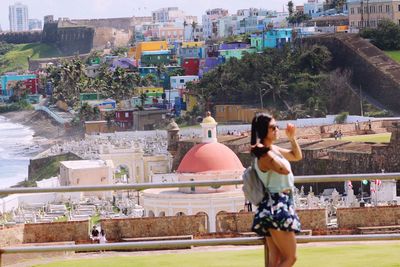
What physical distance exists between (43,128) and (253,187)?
90.5 metres

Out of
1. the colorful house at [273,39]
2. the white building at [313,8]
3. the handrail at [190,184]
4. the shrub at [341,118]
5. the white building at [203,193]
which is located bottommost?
the shrub at [341,118]

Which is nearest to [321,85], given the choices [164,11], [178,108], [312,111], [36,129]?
[312,111]

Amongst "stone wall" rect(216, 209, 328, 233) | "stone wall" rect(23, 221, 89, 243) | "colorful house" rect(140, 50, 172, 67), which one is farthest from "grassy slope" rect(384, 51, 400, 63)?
"stone wall" rect(23, 221, 89, 243)

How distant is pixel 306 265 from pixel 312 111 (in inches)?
2438

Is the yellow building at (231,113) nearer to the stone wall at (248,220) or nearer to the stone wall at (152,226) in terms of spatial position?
the stone wall at (248,220)

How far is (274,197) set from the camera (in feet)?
25.8

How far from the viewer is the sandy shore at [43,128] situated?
87438mm

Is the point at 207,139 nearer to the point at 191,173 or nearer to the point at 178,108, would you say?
the point at 191,173

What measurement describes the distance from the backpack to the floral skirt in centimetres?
3

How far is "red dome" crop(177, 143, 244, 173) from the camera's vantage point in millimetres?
32781

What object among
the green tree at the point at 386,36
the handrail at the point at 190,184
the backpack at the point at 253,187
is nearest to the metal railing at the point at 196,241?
the handrail at the point at 190,184

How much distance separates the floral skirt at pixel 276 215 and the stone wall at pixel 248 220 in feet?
29.4

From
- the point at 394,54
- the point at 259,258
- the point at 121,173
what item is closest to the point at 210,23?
the point at 394,54

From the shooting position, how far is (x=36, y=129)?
326 ft
